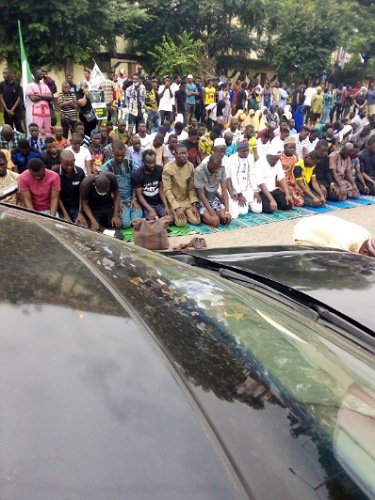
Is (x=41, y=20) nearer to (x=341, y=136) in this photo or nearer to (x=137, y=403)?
(x=341, y=136)

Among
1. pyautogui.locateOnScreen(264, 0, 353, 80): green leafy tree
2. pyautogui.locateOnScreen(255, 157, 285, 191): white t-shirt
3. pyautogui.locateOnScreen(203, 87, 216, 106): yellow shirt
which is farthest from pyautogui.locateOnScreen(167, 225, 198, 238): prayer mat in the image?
pyautogui.locateOnScreen(264, 0, 353, 80): green leafy tree

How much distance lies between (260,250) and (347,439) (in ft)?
6.81

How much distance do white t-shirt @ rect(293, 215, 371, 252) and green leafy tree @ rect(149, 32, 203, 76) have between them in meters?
16.9

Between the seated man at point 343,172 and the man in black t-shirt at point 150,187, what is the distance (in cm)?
343

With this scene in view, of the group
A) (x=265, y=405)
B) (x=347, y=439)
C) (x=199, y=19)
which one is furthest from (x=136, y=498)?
(x=199, y=19)

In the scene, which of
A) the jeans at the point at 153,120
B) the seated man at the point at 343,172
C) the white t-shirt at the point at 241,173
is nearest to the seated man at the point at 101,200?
the white t-shirt at the point at 241,173

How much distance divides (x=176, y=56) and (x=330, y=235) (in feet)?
57.5

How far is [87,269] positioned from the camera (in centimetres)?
140

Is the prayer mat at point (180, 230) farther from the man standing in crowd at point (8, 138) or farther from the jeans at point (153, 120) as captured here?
the jeans at point (153, 120)

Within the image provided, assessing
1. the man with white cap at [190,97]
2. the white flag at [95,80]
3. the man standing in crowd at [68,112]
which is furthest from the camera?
the man with white cap at [190,97]

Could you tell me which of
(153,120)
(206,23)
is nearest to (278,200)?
(153,120)

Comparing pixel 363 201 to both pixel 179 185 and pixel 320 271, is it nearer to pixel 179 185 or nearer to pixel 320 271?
pixel 179 185

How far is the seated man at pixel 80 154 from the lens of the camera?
23.7ft

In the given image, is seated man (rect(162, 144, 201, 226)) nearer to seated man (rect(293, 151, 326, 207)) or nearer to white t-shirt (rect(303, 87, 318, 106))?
seated man (rect(293, 151, 326, 207))
